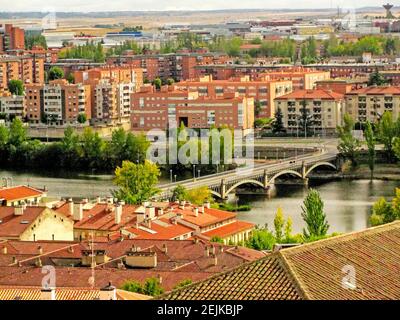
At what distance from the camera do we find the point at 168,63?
21.2 m

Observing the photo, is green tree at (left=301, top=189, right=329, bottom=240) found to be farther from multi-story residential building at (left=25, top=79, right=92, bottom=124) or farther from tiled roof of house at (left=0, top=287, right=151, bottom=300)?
multi-story residential building at (left=25, top=79, right=92, bottom=124)

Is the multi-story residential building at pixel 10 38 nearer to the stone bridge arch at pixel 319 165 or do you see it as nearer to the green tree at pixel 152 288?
the stone bridge arch at pixel 319 165

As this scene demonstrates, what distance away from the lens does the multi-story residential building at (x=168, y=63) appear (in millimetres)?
20922

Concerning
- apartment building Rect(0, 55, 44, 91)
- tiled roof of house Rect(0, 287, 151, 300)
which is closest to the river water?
tiled roof of house Rect(0, 287, 151, 300)

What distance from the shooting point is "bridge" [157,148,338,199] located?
34.4 ft

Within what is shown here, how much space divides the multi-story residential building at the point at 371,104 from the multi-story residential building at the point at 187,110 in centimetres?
107

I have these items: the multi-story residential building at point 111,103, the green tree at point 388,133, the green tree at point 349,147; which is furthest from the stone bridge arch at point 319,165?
the multi-story residential building at point 111,103

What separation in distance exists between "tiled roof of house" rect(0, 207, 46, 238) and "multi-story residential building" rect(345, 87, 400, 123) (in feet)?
29.2

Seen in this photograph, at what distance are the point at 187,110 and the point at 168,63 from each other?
584 centimetres

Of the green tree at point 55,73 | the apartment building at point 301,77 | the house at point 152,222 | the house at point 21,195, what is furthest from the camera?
the green tree at point 55,73

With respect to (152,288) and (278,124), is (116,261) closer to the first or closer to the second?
(152,288)

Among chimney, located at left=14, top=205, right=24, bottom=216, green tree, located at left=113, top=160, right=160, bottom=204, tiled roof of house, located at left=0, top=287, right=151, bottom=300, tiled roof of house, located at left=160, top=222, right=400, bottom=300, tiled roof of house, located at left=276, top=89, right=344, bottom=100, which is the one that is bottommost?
green tree, located at left=113, top=160, right=160, bottom=204
